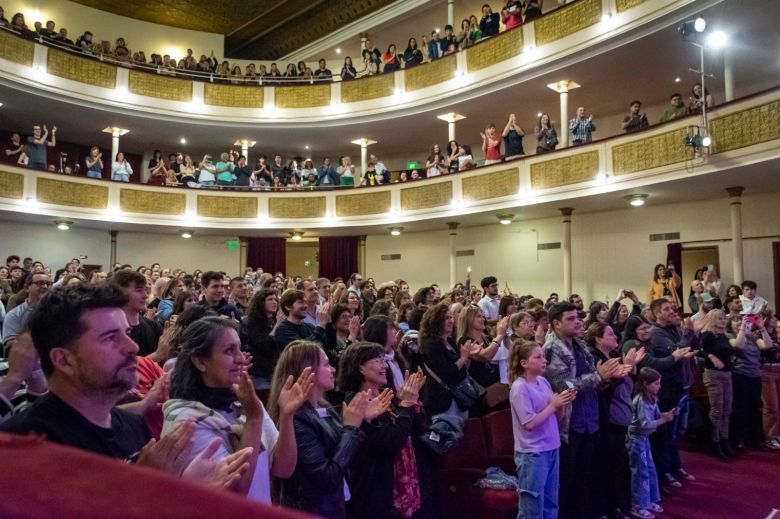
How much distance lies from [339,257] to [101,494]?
15.9 meters

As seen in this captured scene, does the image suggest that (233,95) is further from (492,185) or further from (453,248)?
(492,185)

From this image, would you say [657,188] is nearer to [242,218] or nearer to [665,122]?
[665,122]

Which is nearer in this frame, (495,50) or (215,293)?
(215,293)

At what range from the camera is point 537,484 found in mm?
3348

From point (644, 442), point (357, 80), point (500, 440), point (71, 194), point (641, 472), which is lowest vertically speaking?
point (641, 472)

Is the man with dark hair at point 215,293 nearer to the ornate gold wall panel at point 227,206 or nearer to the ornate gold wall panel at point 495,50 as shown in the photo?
the ornate gold wall panel at point 495,50

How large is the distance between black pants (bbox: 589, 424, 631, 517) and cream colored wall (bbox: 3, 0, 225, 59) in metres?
16.7

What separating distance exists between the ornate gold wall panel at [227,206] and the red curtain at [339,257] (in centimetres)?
252

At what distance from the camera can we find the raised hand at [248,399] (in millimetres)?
1908

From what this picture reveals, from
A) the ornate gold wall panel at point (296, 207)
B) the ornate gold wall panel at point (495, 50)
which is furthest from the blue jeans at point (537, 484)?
the ornate gold wall panel at point (296, 207)

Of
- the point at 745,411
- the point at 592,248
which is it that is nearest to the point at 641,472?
the point at 745,411

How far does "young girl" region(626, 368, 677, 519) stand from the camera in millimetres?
4414

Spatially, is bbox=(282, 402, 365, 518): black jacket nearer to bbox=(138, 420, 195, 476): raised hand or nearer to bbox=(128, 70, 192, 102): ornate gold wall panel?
bbox=(138, 420, 195, 476): raised hand

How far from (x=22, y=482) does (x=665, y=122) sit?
10039 mm
